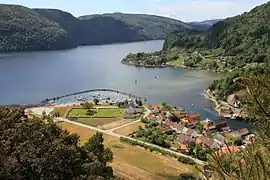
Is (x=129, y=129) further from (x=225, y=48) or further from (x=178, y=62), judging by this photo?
(x=225, y=48)

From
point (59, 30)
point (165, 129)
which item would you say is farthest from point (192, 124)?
point (59, 30)

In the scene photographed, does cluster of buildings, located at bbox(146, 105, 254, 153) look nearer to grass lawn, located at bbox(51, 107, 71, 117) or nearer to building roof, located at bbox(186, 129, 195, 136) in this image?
building roof, located at bbox(186, 129, 195, 136)

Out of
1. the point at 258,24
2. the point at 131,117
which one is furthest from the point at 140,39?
the point at 131,117

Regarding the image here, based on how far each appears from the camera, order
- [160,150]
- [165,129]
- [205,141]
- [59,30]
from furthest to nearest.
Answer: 1. [59,30]
2. [165,129]
3. [205,141]
4. [160,150]

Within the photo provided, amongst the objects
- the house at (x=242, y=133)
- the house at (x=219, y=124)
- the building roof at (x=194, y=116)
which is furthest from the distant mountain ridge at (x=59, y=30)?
the house at (x=242, y=133)

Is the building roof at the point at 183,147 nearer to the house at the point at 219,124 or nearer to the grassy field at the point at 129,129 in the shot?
the grassy field at the point at 129,129

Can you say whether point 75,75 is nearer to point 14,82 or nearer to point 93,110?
point 14,82
